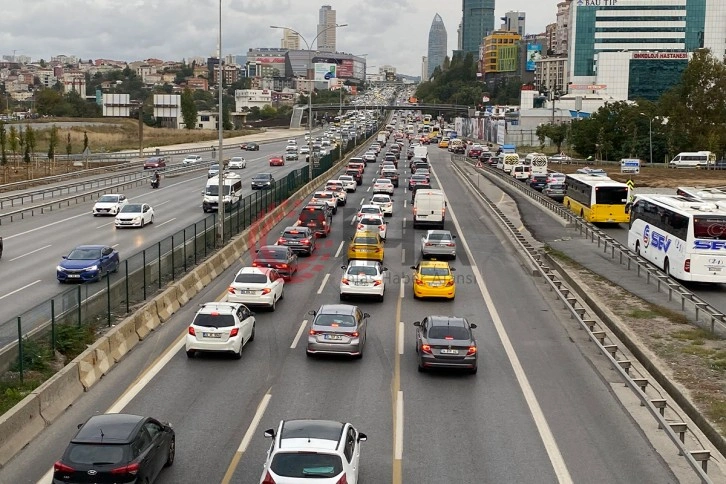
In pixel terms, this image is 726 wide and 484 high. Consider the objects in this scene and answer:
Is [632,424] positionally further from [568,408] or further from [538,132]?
[538,132]

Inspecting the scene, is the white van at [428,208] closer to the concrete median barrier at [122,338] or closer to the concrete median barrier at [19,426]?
the concrete median barrier at [122,338]

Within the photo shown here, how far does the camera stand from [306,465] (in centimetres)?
1172

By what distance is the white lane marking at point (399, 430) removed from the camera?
1505 cm

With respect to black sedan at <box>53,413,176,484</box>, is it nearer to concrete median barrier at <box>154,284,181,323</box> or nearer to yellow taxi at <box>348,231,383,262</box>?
concrete median barrier at <box>154,284,181,323</box>

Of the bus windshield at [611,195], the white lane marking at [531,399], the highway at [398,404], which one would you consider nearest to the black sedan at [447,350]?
the highway at [398,404]

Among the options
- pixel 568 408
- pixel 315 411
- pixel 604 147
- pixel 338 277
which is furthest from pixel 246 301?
pixel 604 147

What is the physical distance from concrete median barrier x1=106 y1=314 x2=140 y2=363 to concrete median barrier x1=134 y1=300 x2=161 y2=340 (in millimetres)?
257

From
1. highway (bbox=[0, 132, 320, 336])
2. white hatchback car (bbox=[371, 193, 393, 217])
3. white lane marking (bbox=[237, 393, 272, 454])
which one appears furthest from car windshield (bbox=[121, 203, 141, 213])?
white lane marking (bbox=[237, 393, 272, 454])

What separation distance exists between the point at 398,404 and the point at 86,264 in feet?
53.6

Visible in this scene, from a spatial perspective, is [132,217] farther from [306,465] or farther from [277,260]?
[306,465]

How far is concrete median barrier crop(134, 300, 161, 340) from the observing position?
75.3 ft

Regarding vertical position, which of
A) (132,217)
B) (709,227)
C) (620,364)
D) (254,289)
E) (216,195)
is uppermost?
(709,227)

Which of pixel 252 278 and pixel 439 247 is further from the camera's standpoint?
pixel 439 247

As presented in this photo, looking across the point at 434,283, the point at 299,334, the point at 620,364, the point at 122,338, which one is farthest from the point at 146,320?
the point at 620,364
